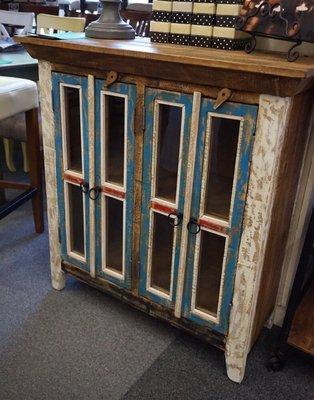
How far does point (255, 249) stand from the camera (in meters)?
1.10

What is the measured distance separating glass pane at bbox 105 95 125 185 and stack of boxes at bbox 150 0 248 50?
0.27 m

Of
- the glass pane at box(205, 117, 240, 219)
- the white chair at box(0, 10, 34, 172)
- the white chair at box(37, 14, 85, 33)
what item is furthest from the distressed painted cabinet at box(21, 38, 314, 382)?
the white chair at box(37, 14, 85, 33)

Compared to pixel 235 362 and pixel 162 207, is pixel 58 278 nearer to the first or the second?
pixel 162 207

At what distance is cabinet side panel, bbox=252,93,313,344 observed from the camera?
1.07 meters

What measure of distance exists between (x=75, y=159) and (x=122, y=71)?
1.29ft

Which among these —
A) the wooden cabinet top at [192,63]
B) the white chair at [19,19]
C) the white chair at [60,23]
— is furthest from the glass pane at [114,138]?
the white chair at [19,19]

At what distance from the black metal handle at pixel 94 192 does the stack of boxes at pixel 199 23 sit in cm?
51

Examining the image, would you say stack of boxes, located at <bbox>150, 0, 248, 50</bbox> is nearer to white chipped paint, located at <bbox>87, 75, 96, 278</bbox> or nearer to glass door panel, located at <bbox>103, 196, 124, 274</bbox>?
white chipped paint, located at <bbox>87, 75, 96, 278</bbox>

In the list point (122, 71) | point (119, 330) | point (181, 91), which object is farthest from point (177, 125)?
point (119, 330)

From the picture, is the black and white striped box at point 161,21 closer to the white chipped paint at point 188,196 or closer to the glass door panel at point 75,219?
the white chipped paint at point 188,196

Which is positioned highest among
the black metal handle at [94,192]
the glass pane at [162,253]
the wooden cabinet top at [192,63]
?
the wooden cabinet top at [192,63]

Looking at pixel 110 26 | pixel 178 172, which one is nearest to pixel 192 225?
pixel 178 172

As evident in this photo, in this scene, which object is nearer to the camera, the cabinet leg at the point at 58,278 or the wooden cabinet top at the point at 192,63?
the wooden cabinet top at the point at 192,63

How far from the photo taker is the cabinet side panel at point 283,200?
107 cm
